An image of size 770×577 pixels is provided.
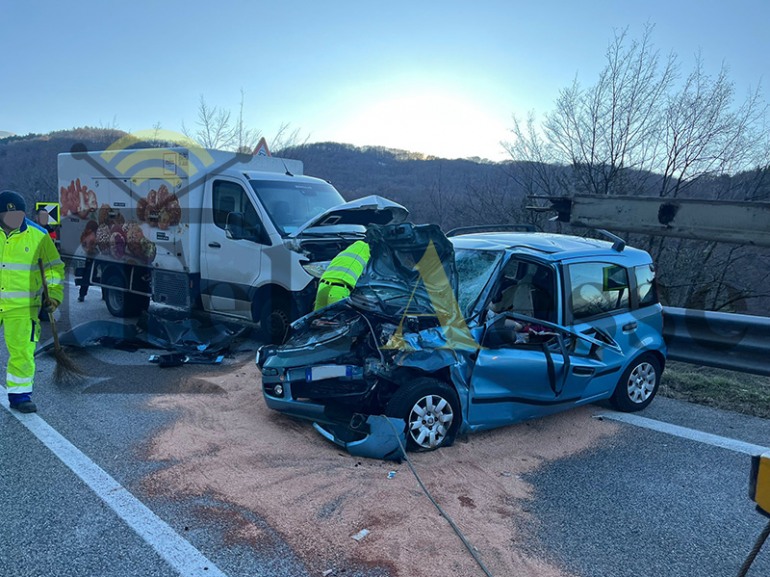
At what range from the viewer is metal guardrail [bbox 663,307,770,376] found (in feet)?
19.7

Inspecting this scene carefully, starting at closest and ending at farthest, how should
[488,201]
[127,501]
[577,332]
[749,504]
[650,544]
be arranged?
[650,544]
[127,501]
[749,504]
[577,332]
[488,201]

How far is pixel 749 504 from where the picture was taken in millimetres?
3838

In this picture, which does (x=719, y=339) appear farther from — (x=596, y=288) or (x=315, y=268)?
(x=315, y=268)

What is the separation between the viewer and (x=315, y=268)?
6902 millimetres

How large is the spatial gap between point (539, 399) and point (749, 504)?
1.61 m

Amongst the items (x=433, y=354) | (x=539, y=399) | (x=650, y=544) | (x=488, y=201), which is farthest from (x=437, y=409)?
(x=488, y=201)

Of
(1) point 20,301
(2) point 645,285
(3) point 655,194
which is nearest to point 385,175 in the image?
(3) point 655,194

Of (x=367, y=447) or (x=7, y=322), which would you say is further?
(x=7, y=322)

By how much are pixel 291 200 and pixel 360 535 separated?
5.47 meters

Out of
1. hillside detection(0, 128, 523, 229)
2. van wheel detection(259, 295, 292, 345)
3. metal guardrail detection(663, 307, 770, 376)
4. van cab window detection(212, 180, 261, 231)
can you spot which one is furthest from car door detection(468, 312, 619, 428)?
hillside detection(0, 128, 523, 229)

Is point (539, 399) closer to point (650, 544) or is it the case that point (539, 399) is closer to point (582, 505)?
point (582, 505)


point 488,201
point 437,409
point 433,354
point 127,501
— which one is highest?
point 488,201

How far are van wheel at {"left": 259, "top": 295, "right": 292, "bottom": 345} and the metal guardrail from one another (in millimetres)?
4713

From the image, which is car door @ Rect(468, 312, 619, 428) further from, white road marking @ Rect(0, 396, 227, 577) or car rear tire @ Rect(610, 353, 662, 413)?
white road marking @ Rect(0, 396, 227, 577)
